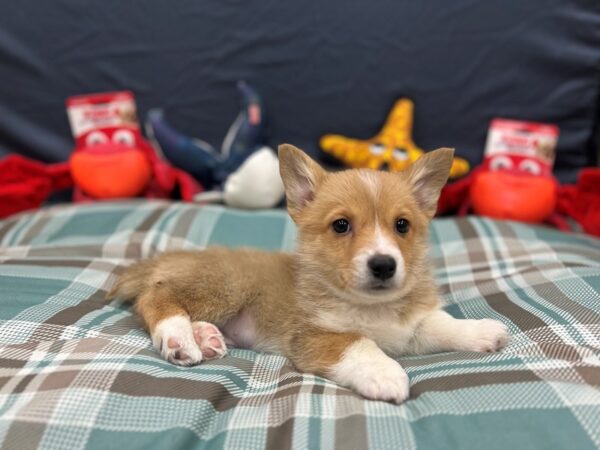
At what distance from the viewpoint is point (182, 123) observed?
152 inches

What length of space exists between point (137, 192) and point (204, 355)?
2175mm

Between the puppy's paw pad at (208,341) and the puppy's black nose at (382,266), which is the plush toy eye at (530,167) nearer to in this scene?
the puppy's black nose at (382,266)

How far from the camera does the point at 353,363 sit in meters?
1.63

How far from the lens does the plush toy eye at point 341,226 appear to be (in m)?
1.93

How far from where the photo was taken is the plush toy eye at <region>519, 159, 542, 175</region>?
3340 mm

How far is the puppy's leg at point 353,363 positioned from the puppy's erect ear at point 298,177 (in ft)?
1.92

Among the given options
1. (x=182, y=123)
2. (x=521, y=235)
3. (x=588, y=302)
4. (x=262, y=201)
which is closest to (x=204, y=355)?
(x=588, y=302)

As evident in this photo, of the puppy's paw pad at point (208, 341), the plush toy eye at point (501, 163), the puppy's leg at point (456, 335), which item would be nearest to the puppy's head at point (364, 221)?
the puppy's leg at point (456, 335)

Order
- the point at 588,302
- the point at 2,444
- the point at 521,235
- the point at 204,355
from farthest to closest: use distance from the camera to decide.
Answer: the point at 521,235 < the point at 588,302 < the point at 204,355 < the point at 2,444

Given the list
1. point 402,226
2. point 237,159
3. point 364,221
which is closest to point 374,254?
point 364,221

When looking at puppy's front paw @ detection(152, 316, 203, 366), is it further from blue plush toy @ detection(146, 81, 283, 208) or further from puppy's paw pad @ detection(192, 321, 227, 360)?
blue plush toy @ detection(146, 81, 283, 208)

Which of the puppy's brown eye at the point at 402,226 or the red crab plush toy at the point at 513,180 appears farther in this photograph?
the red crab plush toy at the point at 513,180

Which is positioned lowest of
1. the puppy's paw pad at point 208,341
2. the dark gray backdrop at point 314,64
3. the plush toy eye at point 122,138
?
the puppy's paw pad at point 208,341

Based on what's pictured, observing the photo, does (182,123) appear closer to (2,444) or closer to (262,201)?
(262,201)
